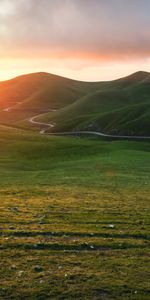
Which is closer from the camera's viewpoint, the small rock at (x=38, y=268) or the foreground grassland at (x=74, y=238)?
the foreground grassland at (x=74, y=238)

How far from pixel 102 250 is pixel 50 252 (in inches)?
99.9

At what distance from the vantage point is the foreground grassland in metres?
16.2

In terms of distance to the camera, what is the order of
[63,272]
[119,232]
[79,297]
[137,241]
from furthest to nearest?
[119,232] → [137,241] → [63,272] → [79,297]

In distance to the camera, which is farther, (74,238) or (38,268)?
(74,238)

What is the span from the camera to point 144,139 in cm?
14412

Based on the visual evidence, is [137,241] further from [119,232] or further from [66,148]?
[66,148]

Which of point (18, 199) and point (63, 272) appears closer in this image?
point (63, 272)

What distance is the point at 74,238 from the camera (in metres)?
21.9

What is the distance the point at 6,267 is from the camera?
58.5 feet

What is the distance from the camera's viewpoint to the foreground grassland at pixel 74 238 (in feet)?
53.3

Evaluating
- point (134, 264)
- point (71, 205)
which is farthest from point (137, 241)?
point (71, 205)

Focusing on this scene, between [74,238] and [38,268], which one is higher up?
[74,238]

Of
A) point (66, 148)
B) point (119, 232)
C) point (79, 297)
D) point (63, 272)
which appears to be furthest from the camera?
point (66, 148)

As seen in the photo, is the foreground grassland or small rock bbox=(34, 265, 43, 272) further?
small rock bbox=(34, 265, 43, 272)
